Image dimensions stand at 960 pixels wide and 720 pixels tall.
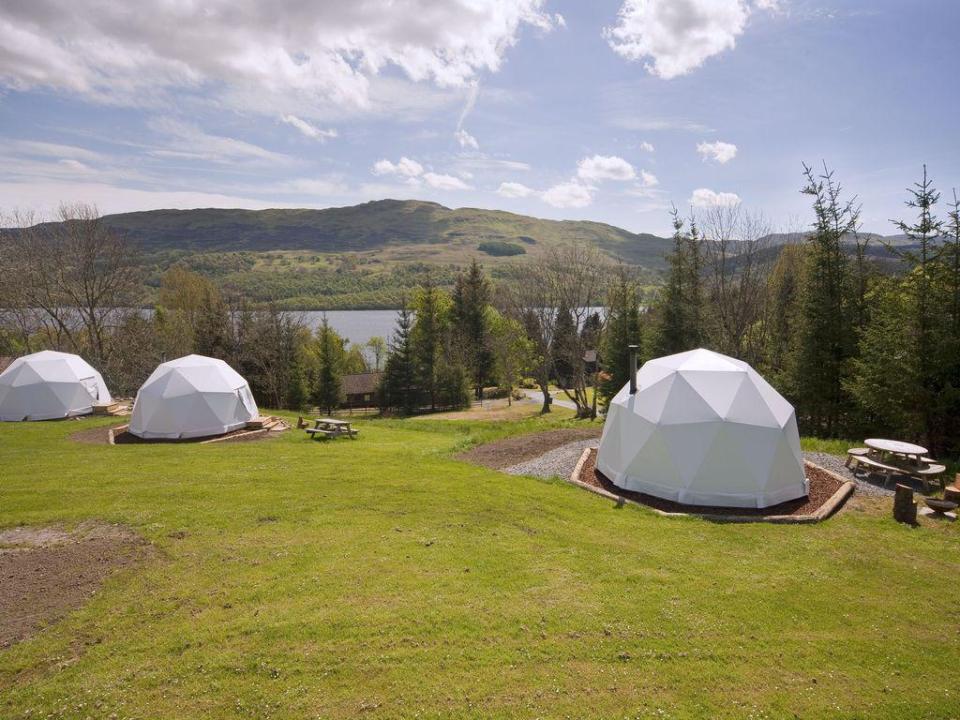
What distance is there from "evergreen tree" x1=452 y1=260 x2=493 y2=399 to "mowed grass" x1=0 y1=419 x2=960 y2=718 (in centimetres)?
4191

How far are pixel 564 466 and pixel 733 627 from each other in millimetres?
8378

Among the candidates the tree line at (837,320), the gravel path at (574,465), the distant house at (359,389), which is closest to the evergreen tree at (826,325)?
the tree line at (837,320)

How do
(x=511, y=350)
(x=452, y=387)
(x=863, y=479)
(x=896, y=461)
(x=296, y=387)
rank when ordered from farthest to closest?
1. (x=511, y=350)
2. (x=452, y=387)
3. (x=296, y=387)
4. (x=896, y=461)
5. (x=863, y=479)

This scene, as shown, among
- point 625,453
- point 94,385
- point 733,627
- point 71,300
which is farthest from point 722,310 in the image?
point 71,300

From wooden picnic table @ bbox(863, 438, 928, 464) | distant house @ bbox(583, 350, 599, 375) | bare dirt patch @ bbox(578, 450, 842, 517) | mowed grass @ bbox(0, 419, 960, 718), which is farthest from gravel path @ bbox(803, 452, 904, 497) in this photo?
distant house @ bbox(583, 350, 599, 375)

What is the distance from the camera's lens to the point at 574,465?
1462 centimetres

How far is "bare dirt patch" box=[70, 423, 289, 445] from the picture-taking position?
19562 mm

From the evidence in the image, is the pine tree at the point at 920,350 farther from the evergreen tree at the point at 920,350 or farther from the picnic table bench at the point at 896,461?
the picnic table bench at the point at 896,461

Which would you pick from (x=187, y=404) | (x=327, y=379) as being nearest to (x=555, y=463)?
(x=187, y=404)

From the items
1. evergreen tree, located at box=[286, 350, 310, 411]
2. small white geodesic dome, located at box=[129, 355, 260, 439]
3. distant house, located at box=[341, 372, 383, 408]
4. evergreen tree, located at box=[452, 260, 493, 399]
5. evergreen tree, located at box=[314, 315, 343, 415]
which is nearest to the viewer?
small white geodesic dome, located at box=[129, 355, 260, 439]

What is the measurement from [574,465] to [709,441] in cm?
408

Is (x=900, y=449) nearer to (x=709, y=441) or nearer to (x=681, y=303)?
(x=709, y=441)

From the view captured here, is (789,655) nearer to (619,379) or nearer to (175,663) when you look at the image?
(175,663)

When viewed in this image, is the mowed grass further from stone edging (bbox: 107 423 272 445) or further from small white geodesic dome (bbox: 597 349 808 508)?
stone edging (bbox: 107 423 272 445)
